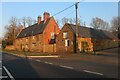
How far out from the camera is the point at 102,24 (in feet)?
332

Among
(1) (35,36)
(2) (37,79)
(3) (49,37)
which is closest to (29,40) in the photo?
(1) (35,36)

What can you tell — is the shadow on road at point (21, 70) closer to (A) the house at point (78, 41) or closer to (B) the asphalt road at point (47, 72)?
(B) the asphalt road at point (47, 72)

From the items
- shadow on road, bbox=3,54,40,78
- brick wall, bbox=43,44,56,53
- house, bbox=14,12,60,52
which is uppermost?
house, bbox=14,12,60,52

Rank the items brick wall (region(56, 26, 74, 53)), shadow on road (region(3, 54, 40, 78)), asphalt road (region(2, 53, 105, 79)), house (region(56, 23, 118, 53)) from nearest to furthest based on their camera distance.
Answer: asphalt road (region(2, 53, 105, 79))
shadow on road (region(3, 54, 40, 78))
house (region(56, 23, 118, 53))
brick wall (region(56, 26, 74, 53))

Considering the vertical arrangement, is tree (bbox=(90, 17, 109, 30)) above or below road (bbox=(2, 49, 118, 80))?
above

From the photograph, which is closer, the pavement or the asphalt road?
the asphalt road

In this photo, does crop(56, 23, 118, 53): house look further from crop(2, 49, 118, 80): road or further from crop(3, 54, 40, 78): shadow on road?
crop(3, 54, 40, 78): shadow on road

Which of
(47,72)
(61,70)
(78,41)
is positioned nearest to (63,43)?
(78,41)

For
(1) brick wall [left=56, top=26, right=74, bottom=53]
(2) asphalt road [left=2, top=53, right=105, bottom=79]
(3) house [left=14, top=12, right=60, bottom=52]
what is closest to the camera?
(2) asphalt road [left=2, top=53, right=105, bottom=79]

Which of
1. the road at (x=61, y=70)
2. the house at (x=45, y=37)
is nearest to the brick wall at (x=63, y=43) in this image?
the house at (x=45, y=37)

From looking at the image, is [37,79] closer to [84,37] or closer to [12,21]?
[84,37]

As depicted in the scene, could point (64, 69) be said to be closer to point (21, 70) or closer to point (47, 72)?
point (47, 72)

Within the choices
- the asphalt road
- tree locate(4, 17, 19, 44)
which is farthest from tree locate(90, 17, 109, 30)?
the asphalt road

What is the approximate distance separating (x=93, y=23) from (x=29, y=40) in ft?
124
